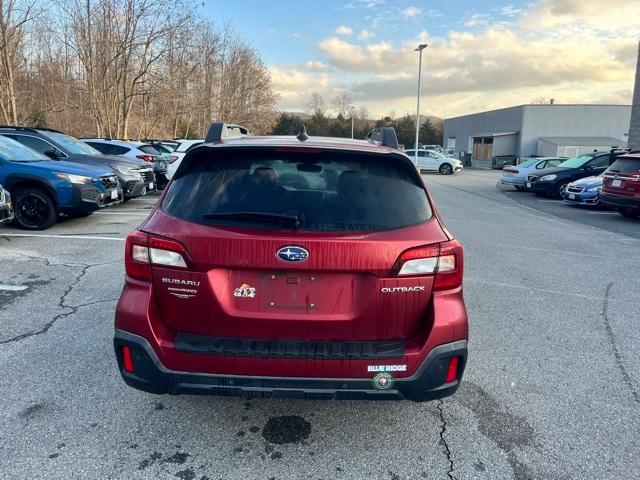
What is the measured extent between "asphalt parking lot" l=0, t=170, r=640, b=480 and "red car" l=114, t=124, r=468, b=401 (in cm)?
45

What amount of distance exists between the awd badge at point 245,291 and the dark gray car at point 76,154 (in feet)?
30.4

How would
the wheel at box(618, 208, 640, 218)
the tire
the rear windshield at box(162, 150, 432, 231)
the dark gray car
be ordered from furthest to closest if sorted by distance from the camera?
the tire
the wheel at box(618, 208, 640, 218)
the dark gray car
the rear windshield at box(162, 150, 432, 231)

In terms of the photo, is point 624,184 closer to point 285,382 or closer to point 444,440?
point 444,440

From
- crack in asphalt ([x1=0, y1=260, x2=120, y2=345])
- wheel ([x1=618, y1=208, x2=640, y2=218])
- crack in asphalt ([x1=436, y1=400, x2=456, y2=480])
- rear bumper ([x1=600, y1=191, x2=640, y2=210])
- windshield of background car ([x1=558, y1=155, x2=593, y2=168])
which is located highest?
windshield of background car ([x1=558, y1=155, x2=593, y2=168])

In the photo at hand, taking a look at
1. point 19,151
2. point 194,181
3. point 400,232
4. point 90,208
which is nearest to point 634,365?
point 400,232

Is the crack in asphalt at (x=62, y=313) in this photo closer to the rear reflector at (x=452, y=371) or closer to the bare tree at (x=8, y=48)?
the rear reflector at (x=452, y=371)

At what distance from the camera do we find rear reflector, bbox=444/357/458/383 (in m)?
2.49

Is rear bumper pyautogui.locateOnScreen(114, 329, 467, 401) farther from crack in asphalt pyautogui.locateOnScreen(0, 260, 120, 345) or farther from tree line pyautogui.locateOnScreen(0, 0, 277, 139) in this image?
tree line pyautogui.locateOnScreen(0, 0, 277, 139)

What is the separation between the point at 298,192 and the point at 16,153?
28.5 ft

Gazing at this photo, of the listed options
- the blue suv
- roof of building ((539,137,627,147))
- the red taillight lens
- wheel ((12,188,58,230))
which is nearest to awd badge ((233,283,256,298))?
the red taillight lens

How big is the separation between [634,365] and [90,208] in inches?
347

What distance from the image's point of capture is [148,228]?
2480 millimetres

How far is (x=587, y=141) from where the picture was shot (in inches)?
1909

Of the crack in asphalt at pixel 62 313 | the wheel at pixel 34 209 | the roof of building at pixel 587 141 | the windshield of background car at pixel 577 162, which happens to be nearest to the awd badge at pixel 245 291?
the crack in asphalt at pixel 62 313
